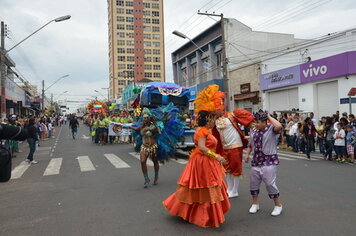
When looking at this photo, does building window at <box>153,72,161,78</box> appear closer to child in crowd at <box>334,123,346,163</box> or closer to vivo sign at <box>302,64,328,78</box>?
vivo sign at <box>302,64,328,78</box>

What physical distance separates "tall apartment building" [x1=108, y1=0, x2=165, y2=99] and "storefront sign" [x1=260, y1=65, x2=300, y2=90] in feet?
295

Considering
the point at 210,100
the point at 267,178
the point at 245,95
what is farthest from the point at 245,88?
the point at 267,178

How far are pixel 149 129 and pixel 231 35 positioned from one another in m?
27.1

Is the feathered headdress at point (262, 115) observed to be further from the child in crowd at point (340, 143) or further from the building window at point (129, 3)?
the building window at point (129, 3)

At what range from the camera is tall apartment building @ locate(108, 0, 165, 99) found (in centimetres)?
11381

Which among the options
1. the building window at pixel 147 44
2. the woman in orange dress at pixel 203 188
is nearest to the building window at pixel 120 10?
the building window at pixel 147 44

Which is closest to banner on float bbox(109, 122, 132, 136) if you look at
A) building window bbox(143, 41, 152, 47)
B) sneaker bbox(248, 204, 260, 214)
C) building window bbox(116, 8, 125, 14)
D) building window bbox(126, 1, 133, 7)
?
sneaker bbox(248, 204, 260, 214)

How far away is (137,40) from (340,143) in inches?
4362

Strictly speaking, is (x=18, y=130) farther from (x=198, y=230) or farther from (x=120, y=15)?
(x=120, y=15)

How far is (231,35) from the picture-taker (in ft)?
105

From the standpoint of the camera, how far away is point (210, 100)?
16.3 ft

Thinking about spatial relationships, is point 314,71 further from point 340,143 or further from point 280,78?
point 340,143

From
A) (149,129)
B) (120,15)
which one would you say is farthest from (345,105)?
(120,15)

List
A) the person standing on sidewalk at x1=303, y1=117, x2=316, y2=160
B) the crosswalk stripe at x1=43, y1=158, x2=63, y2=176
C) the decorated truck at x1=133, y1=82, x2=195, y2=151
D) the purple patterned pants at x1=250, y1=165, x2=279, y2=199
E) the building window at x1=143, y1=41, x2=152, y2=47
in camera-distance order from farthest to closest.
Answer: the building window at x1=143, y1=41, x2=152, y2=47
the decorated truck at x1=133, y1=82, x2=195, y2=151
the person standing on sidewalk at x1=303, y1=117, x2=316, y2=160
the crosswalk stripe at x1=43, y1=158, x2=63, y2=176
the purple patterned pants at x1=250, y1=165, x2=279, y2=199
